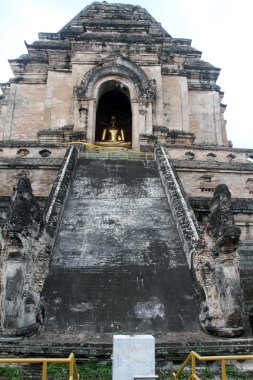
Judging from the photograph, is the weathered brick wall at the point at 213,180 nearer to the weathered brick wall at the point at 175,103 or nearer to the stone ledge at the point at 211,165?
the stone ledge at the point at 211,165

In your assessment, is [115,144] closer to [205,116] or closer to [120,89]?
[120,89]

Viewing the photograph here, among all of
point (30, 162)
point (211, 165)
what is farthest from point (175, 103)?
point (30, 162)

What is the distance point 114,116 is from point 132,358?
19406 mm

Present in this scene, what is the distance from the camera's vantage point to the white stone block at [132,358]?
5.03m

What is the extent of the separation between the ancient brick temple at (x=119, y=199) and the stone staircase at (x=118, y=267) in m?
0.03

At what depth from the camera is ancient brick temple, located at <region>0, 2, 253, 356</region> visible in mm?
7891

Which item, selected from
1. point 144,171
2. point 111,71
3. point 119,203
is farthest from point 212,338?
point 111,71

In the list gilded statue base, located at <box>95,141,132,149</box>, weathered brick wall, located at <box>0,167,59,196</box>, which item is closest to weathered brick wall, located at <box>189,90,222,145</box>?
gilded statue base, located at <box>95,141,132,149</box>

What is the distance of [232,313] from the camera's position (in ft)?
25.3

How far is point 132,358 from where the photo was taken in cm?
506

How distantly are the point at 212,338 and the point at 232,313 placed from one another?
61cm

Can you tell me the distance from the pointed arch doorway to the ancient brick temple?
8cm

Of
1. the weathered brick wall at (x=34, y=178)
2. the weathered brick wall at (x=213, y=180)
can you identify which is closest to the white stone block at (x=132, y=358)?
the weathered brick wall at (x=34, y=178)

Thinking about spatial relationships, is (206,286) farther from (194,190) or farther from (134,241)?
(194,190)
